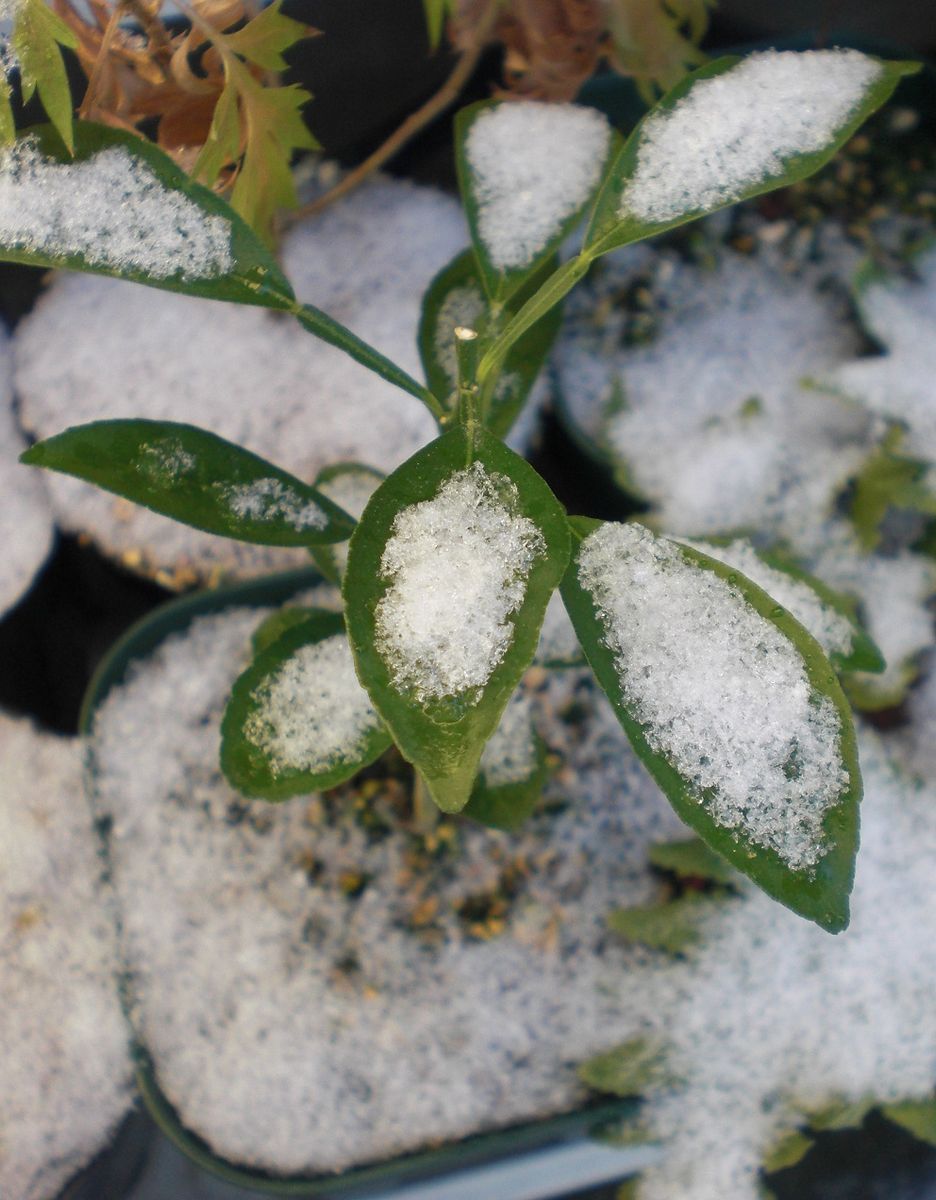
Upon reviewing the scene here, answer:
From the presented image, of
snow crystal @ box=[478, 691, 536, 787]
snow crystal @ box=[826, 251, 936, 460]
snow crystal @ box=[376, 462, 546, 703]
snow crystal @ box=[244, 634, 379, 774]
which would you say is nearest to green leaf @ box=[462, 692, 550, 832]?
snow crystal @ box=[478, 691, 536, 787]

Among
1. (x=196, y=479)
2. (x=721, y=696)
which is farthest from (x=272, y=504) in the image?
(x=721, y=696)

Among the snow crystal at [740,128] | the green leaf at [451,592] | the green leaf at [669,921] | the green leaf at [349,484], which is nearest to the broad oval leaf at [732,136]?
the snow crystal at [740,128]

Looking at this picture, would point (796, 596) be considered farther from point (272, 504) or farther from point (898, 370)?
point (898, 370)

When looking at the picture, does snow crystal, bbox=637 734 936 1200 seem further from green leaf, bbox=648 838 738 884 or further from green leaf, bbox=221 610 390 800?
Result: green leaf, bbox=221 610 390 800

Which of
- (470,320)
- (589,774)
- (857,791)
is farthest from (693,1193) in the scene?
(470,320)

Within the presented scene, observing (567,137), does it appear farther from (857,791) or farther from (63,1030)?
(63,1030)
